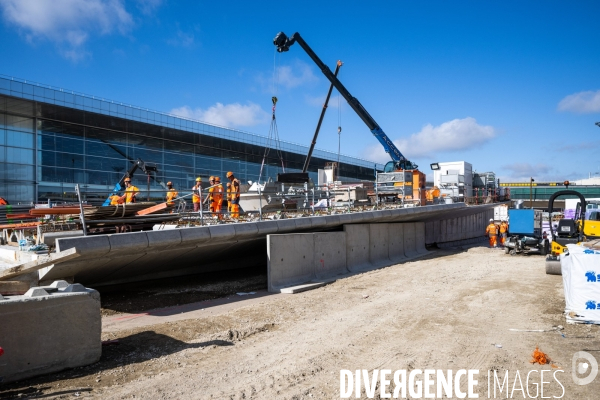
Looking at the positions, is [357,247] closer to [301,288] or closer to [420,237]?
[301,288]

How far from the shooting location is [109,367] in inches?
236

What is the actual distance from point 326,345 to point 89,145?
24.5 meters

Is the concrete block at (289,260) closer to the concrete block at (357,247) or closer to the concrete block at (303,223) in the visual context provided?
the concrete block at (303,223)

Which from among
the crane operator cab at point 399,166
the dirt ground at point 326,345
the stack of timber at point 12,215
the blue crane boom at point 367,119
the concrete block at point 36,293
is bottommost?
the dirt ground at point 326,345

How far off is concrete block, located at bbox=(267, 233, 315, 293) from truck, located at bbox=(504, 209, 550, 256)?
39.8 ft

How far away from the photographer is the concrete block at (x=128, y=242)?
845cm

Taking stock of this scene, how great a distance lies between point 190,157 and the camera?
32.9 meters

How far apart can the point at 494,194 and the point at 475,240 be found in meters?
4.26

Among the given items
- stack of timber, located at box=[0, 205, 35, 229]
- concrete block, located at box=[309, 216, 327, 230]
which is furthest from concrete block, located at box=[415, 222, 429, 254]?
stack of timber, located at box=[0, 205, 35, 229]

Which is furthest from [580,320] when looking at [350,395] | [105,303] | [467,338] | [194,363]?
[105,303]

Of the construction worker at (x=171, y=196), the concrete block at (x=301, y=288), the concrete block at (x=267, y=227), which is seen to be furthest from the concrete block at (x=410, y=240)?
the construction worker at (x=171, y=196)

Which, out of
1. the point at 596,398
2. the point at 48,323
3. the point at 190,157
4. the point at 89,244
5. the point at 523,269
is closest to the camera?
the point at 596,398

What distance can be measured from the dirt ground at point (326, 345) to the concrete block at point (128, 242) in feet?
5.44

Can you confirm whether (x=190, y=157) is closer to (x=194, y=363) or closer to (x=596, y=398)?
(x=194, y=363)
